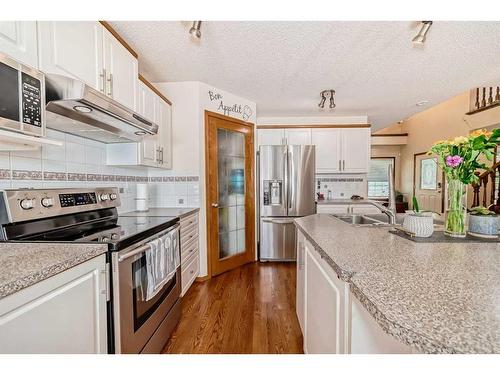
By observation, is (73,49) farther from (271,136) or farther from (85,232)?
(271,136)

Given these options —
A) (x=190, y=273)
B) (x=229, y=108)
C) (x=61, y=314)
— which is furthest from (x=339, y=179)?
(x=61, y=314)

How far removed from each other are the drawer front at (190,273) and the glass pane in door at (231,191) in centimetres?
41

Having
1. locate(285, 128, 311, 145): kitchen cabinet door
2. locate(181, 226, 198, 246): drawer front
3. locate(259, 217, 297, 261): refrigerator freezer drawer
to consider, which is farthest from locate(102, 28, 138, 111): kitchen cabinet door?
locate(285, 128, 311, 145): kitchen cabinet door

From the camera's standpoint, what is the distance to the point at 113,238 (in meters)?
1.21

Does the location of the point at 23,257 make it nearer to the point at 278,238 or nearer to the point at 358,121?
the point at 278,238

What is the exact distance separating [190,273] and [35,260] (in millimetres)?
1780

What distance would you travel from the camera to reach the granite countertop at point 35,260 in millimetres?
710

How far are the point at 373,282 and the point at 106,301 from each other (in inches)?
43.6

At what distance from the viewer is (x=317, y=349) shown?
4.02 ft

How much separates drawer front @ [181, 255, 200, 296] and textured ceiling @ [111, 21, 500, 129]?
78.9 inches

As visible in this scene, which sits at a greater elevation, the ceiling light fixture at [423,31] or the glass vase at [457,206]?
the ceiling light fixture at [423,31]

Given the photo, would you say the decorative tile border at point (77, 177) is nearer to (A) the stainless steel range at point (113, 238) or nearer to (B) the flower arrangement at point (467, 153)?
(A) the stainless steel range at point (113, 238)

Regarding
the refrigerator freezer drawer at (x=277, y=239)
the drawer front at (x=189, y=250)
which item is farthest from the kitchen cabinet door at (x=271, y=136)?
the drawer front at (x=189, y=250)
